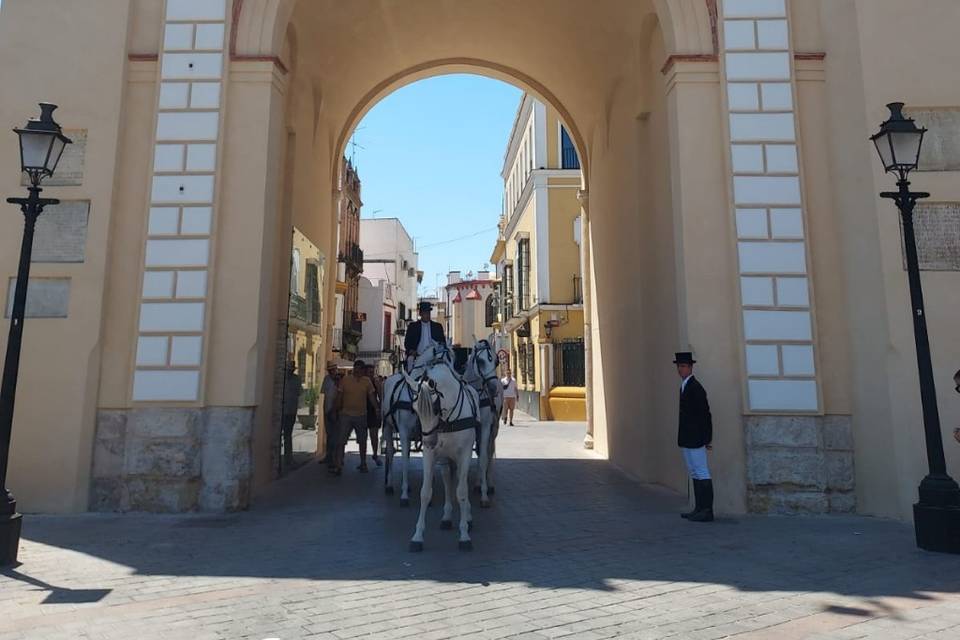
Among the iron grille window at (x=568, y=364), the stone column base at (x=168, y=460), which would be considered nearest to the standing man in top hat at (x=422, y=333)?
the stone column base at (x=168, y=460)

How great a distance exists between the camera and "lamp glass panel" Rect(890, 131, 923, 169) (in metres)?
5.97

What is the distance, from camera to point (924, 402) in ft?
19.0

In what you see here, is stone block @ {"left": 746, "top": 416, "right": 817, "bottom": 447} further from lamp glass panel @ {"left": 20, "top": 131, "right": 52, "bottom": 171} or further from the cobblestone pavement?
lamp glass panel @ {"left": 20, "top": 131, "right": 52, "bottom": 171}

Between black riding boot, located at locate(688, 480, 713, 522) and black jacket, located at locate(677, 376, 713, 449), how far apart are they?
0.44 meters

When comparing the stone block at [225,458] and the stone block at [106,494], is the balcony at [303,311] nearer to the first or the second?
the stone block at [225,458]

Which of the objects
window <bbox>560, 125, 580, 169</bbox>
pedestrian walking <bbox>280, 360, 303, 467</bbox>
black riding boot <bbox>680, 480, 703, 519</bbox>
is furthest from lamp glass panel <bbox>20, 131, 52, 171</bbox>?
window <bbox>560, 125, 580, 169</bbox>

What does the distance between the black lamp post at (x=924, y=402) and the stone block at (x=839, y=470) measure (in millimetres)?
1150

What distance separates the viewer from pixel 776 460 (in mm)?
7016

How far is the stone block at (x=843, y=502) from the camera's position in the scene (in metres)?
6.98

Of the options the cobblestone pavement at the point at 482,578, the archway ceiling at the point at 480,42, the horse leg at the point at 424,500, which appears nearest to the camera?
the cobblestone pavement at the point at 482,578

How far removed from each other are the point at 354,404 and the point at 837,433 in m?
7.06

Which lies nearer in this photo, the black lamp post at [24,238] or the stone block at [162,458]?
the black lamp post at [24,238]

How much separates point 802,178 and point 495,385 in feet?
15.0

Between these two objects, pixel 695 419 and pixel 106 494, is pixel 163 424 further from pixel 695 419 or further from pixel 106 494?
pixel 695 419
